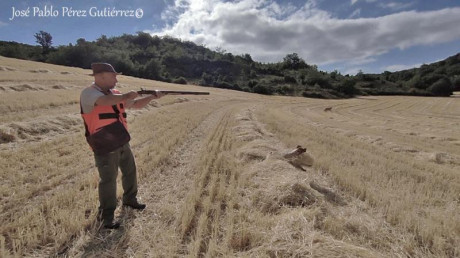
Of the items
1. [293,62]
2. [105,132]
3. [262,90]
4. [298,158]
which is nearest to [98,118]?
[105,132]

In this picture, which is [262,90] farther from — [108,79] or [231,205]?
[108,79]

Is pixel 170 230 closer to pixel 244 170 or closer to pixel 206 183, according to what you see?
pixel 206 183

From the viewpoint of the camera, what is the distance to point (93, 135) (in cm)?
325

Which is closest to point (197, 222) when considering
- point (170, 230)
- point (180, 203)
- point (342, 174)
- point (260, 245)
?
point (170, 230)

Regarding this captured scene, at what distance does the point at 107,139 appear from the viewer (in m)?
3.29

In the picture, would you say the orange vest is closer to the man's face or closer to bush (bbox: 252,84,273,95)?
the man's face

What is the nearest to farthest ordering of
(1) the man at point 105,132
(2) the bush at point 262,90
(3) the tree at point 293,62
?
(1) the man at point 105,132 < (2) the bush at point 262,90 < (3) the tree at point 293,62

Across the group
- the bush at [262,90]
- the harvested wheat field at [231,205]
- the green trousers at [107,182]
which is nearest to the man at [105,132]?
the green trousers at [107,182]

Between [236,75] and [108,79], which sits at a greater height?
[236,75]

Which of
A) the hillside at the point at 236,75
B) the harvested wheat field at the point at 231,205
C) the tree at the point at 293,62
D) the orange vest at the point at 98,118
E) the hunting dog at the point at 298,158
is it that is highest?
the tree at the point at 293,62

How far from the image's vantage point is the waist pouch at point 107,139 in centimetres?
325

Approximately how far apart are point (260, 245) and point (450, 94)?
8055 cm

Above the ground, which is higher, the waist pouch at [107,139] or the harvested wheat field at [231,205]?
the waist pouch at [107,139]

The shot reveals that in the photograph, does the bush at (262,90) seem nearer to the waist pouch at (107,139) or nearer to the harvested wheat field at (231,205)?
the harvested wheat field at (231,205)
